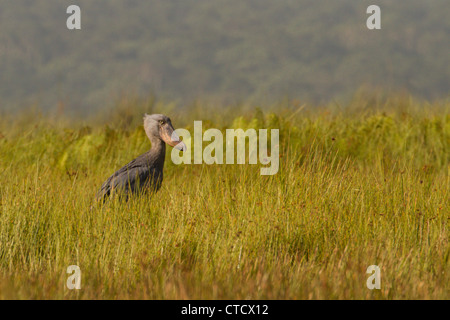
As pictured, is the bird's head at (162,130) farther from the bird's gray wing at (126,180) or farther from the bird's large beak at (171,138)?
the bird's gray wing at (126,180)

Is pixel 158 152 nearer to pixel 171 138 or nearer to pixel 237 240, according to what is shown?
pixel 171 138

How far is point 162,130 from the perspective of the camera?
23.0 ft

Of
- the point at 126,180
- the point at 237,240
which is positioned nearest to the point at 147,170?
the point at 126,180

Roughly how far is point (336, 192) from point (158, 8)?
11362 cm

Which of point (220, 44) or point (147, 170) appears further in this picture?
point (220, 44)

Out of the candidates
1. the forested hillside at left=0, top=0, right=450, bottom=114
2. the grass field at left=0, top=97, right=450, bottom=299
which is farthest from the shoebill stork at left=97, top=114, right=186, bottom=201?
the forested hillside at left=0, top=0, right=450, bottom=114

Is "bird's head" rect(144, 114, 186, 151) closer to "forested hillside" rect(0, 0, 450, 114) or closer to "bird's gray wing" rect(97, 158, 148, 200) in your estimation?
"bird's gray wing" rect(97, 158, 148, 200)

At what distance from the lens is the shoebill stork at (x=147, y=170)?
6391mm

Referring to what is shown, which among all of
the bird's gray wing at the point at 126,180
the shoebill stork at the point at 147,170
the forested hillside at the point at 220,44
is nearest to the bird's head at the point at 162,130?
the shoebill stork at the point at 147,170

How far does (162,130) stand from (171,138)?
0.59ft

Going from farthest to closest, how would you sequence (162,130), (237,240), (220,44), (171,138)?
(220,44) → (162,130) → (171,138) → (237,240)

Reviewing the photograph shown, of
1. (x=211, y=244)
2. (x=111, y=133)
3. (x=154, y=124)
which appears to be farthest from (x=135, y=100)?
(x=211, y=244)

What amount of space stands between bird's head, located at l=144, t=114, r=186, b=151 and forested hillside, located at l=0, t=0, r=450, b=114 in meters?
65.4

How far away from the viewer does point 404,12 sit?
366ft
